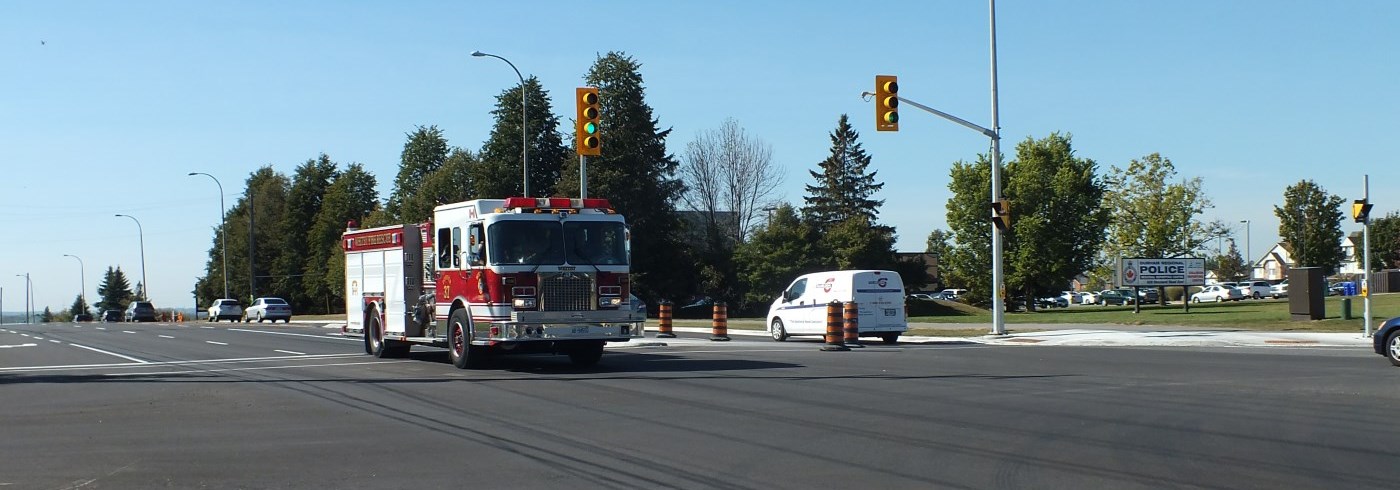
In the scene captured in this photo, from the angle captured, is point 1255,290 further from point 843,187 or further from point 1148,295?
point 843,187

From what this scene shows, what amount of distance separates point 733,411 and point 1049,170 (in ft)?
223

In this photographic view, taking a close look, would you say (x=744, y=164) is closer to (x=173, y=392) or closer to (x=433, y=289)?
(x=433, y=289)

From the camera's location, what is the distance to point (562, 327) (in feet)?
62.1

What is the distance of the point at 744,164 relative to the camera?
8638 centimetres

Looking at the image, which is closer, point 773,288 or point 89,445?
point 89,445

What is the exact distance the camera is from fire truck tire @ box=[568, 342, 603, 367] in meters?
20.6

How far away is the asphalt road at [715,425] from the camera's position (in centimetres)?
905

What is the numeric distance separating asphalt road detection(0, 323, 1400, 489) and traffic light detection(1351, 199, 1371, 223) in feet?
22.8

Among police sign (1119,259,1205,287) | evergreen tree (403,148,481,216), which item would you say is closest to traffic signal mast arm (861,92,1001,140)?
police sign (1119,259,1205,287)

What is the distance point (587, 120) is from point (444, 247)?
4.40 meters

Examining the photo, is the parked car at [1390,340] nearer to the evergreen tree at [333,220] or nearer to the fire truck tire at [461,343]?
the fire truck tire at [461,343]

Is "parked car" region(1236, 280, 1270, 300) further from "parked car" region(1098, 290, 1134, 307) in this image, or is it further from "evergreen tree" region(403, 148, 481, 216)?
"evergreen tree" region(403, 148, 481, 216)

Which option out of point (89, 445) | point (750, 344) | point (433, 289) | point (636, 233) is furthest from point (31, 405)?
point (636, 233)

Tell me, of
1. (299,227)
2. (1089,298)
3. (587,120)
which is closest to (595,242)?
(587,120)
